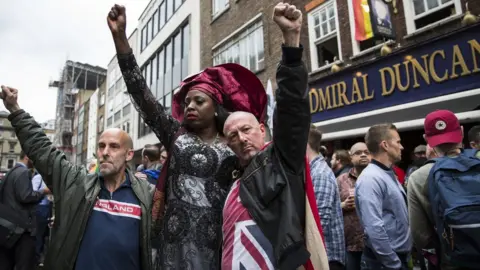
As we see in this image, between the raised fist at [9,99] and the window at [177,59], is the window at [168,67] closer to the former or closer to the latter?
the window at [177,59]

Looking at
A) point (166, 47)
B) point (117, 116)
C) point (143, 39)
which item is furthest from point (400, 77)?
point (117, 116)

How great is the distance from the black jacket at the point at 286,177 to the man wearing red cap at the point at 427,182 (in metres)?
1.53

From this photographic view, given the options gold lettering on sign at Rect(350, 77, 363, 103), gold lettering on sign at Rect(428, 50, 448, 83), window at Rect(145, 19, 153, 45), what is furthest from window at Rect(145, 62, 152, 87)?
gold lettering on sign at Rect(428, 50, 448, 83)

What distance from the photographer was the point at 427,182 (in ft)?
7.90

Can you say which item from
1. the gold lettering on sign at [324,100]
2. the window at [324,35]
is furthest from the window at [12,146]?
the gold lettering on sign at [324,100]

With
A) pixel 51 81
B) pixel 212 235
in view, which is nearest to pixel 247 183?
pixel 212 235

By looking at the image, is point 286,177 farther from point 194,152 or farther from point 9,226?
point 9,226

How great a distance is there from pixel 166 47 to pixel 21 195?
17851 millimetres

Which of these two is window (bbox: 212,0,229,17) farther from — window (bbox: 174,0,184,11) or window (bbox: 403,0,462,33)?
window (bbox: 403,0,462,33)

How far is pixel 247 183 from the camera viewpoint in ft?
4.67

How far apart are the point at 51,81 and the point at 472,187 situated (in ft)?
197

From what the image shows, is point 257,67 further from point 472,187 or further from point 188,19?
point 472,187

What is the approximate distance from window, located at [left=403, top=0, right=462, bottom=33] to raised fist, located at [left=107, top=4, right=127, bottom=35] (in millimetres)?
7281

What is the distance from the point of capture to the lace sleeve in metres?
1.95
